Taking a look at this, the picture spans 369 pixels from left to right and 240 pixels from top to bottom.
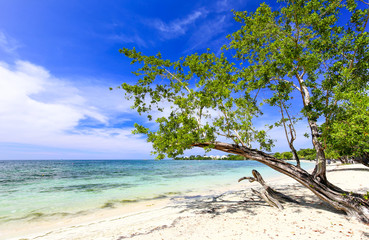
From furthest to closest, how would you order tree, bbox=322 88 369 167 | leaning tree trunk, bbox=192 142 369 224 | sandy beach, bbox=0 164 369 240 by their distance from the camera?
leaning tree trunk, bbox=192 142 369 224, sandy beach, bbox=0 164 369 240, tree, bbox=322 88 369 167

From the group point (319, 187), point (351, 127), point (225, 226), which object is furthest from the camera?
point (319, 187)

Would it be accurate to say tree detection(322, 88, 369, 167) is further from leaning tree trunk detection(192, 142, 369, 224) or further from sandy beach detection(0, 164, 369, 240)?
sandy beach detection(0, 164, 369, 240)

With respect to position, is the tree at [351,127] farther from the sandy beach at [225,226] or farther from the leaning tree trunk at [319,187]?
the sandy beach at [225,226]

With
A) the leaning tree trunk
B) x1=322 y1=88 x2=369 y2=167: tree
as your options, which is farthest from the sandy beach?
x1=322 y1=88 x2=369 y2=167: tree

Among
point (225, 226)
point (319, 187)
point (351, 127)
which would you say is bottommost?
point (225, 226)

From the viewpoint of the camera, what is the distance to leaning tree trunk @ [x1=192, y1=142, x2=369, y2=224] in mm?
6348

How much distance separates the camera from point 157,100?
1020 centimetres

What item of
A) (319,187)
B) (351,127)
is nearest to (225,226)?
(319,187)

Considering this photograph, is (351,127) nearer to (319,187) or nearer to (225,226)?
(319,187)

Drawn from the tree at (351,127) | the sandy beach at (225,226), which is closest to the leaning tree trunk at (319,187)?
the sandy beach at (225,226)

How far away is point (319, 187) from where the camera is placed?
728cm

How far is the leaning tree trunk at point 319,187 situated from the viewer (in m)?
6.35

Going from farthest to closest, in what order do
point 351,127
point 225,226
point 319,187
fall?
point 319,187, point 225,226, point 351,127

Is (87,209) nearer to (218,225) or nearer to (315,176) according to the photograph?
(218,225)
